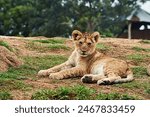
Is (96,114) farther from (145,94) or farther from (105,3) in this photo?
(105,3)

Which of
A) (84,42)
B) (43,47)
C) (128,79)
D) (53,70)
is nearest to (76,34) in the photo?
(84,42)

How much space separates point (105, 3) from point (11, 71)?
29005mm

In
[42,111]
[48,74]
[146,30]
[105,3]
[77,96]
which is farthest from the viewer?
[105,3]

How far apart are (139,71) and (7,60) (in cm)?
212

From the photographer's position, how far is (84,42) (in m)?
8.14

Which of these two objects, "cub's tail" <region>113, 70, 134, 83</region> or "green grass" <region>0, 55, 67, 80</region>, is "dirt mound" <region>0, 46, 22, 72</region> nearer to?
"green grass" <region>0, 55, 67, 80</region>

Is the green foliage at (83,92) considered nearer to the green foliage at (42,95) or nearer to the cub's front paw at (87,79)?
the green foliage at (42,95)

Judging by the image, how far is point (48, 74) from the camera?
8.28 meters

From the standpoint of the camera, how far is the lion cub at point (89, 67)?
773cm

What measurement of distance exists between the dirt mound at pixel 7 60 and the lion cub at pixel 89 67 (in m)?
0.65

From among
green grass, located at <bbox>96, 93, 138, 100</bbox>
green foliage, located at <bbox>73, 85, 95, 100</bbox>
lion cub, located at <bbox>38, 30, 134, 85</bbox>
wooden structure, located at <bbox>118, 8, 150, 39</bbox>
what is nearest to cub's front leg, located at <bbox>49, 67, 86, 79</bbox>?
lion cub, located at <bbox>38, 30, 134, 85</bbox>

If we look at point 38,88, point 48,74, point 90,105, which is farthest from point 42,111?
point 48,74

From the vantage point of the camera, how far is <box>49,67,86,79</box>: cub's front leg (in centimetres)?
793

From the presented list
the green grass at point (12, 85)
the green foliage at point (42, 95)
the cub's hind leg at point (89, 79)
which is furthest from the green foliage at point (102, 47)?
the green foliage at point (42, 95)
